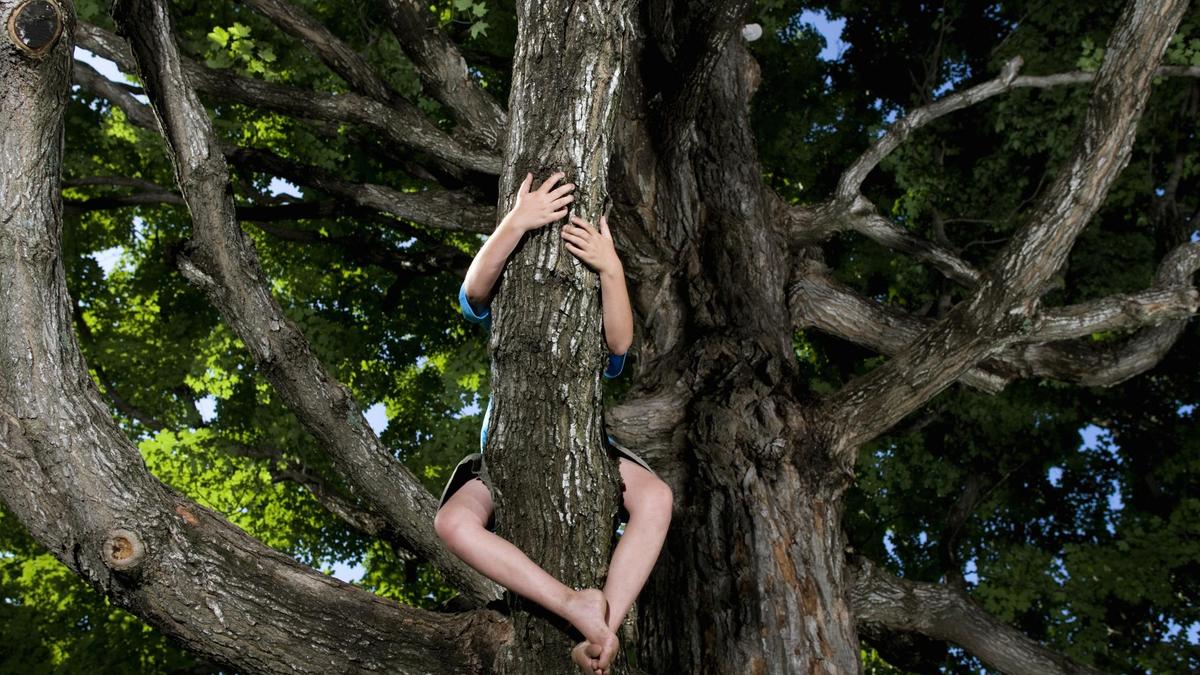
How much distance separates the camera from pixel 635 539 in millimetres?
3596

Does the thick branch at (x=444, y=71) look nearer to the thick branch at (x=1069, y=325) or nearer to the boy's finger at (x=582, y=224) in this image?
the thick branch at (x=1069, y=325)

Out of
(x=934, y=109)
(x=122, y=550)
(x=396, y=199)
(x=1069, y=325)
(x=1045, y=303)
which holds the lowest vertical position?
(x=122, y=550)

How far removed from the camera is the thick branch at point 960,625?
6875 millimetres

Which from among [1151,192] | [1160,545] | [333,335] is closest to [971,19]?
[1151,192]

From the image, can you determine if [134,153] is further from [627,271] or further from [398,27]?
[627,271]

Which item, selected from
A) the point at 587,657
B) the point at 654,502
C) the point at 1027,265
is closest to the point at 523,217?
the point at 654,502

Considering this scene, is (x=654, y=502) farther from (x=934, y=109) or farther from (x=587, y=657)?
(x=934, y=109)

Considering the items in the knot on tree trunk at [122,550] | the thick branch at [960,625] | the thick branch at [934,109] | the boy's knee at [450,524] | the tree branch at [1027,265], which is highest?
the thick branch at [934,109]

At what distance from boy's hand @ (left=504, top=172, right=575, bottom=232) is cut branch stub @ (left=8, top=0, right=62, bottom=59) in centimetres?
167

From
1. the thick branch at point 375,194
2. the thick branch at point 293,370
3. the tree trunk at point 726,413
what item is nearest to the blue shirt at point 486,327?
the thick branch at point 293,370

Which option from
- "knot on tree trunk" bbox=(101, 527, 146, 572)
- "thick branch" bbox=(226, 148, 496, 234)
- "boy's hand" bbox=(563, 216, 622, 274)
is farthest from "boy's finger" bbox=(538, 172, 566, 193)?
"thick branch" bbox=(226, 148, 496, 234)

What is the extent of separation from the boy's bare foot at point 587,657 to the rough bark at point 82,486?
72cm

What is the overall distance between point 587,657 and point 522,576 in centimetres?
37

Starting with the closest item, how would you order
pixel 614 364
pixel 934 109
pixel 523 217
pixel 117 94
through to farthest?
pixel 523 217 → pixel 614 364 → pixel 934 109 → pixel 117 94
